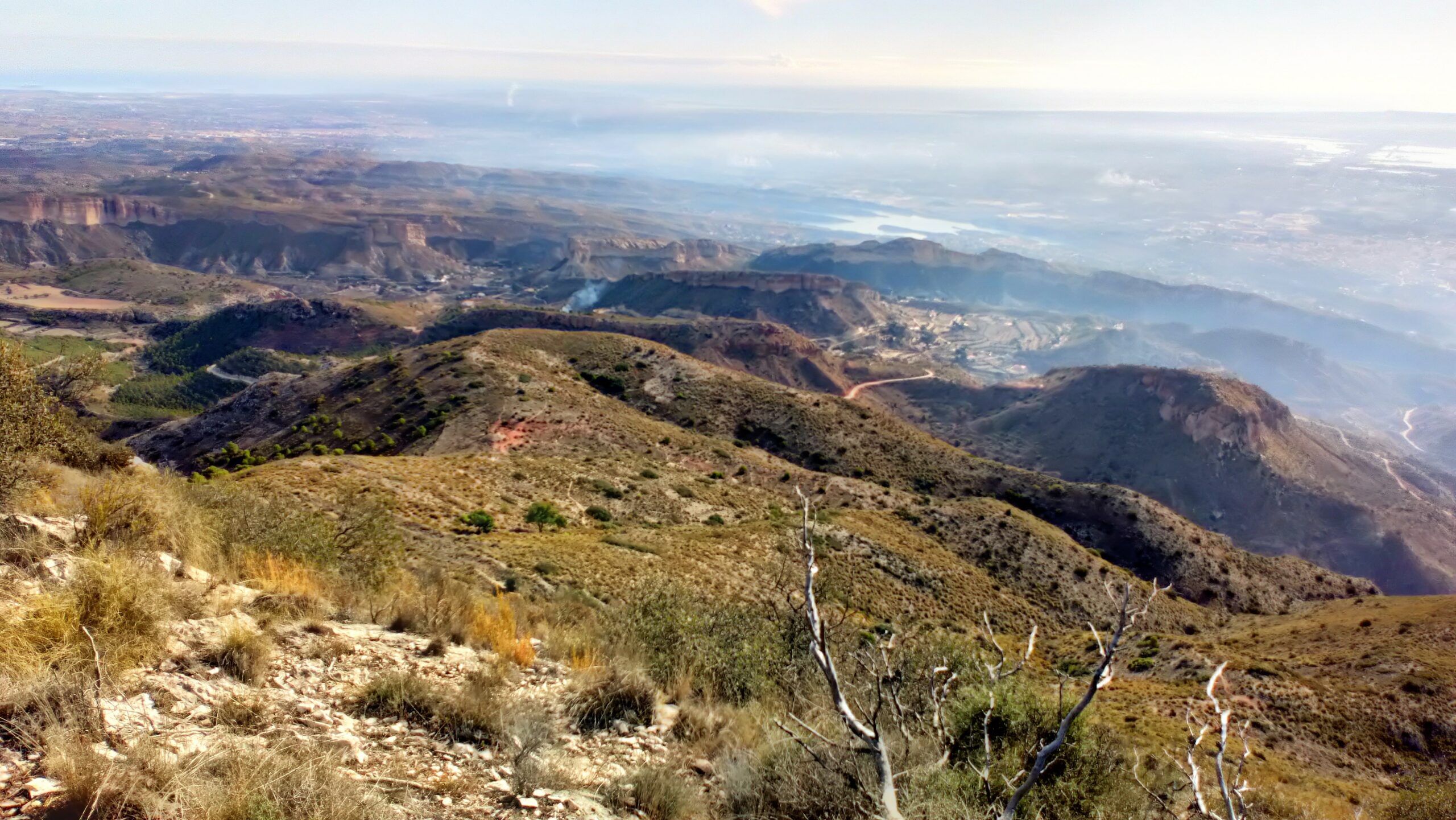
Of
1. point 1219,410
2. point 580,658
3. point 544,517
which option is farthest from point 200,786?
point 1219,410

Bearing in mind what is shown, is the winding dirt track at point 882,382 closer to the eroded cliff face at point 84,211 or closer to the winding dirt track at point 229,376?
the winding dirt track at point 229,376

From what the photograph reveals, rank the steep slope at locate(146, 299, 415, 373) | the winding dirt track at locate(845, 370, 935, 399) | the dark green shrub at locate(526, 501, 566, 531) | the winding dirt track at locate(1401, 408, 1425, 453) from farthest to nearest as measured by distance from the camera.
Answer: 1. the winding dirt track at locate(1401, 408, 1425, 453)
2. the steep slope at locate(146, 299, 415, 373)
3. the winding dirt track at locate(845, 370, 935, 399)
4. the dark green shrub at locate(526, 501, 566, 531)

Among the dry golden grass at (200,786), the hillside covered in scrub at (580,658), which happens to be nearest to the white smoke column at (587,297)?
the hillside covered in scrub at (580,658)

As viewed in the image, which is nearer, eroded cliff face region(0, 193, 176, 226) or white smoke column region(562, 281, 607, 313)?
eroded cliff face region(0, 193, 176, 226)

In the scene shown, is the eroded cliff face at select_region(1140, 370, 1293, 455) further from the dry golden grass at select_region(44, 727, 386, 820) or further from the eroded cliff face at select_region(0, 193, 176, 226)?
the eroded cliff face at select_region(0, 193, 176, 226)

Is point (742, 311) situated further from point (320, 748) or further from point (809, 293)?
point (320, 748)

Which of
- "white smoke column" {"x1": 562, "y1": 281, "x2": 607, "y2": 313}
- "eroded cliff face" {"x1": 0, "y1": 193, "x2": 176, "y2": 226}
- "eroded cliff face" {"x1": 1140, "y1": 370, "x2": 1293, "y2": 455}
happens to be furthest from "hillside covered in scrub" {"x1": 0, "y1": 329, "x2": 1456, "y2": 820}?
"eroded cliff face" {"x1": 0, "y1": 193, "x2": 176, "y2": 226}

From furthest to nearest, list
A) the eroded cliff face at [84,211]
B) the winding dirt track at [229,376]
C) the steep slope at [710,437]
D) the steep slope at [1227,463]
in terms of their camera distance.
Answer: the eroded cliff face at [84,211]
the winding dirt track at [229,376]
the steep slope at [1227,463]
the steep slope at [710,437]
